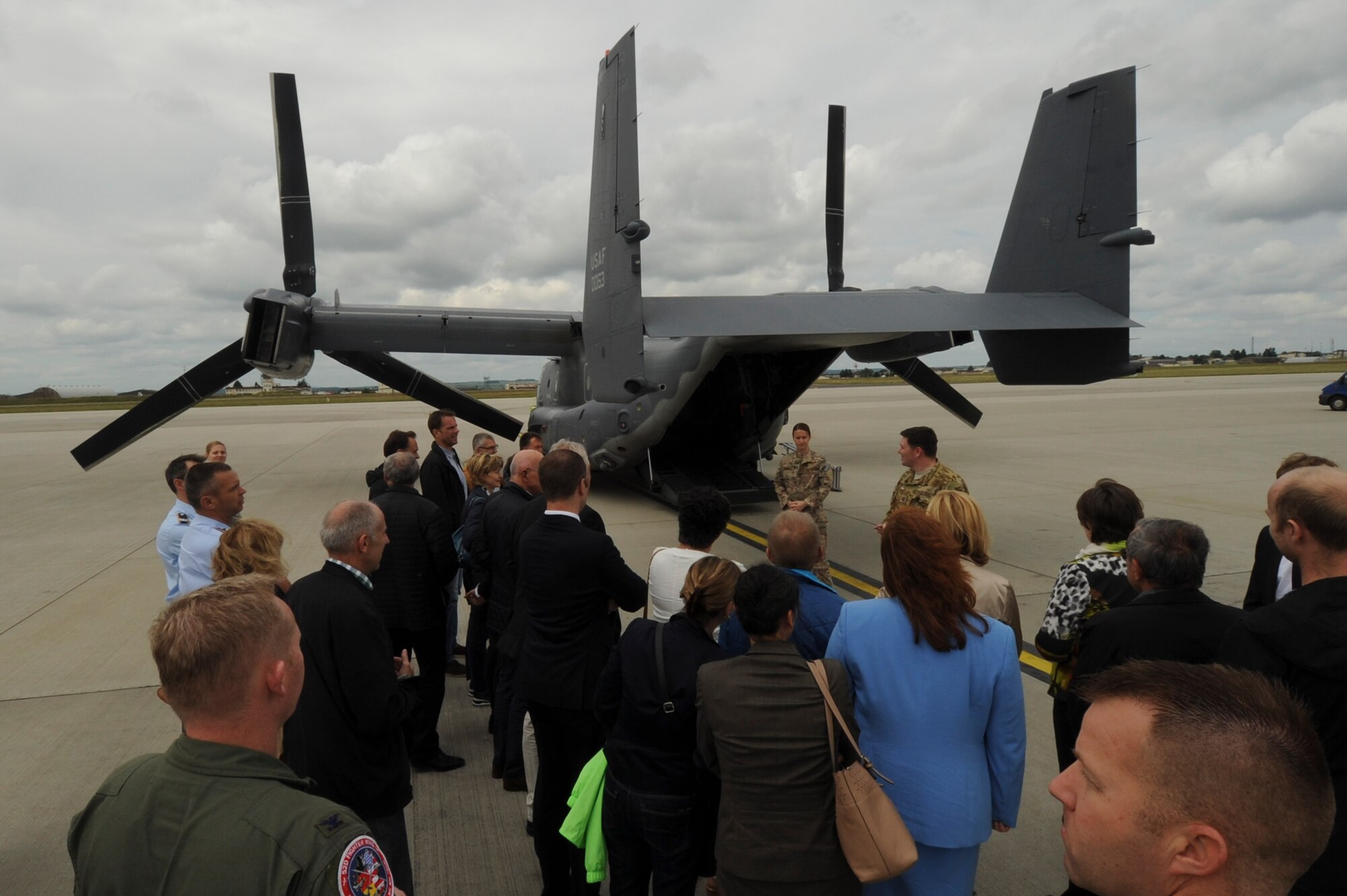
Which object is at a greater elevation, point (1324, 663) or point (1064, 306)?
point (1064, 306)

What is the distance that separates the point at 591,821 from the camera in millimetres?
2650

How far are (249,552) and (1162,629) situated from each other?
3.32m

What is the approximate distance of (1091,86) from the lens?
20.8 ft

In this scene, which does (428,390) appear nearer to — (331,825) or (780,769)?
(780,769)

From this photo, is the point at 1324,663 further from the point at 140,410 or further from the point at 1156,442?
the point at 1156,442

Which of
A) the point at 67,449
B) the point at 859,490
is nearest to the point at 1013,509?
the point at 859,490

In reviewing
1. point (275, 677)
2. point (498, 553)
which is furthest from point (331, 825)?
point (498, 553)

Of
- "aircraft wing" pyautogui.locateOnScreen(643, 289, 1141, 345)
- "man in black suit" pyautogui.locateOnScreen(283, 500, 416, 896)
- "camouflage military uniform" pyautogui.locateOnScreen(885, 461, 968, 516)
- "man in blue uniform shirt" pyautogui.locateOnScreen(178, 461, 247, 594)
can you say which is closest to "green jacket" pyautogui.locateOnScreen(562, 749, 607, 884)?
"man in black suit" pyautogui.locateOnScreen(283, 500, 416, 896)

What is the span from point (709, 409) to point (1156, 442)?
12.4 metres

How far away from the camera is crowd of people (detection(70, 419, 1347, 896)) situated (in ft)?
3.67

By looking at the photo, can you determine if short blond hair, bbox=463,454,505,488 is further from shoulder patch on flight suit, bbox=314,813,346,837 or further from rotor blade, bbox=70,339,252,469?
rotor blade, bbox=70,339,252,469

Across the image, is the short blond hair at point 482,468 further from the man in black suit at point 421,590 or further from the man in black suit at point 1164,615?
the man in black suit at point 1164,615

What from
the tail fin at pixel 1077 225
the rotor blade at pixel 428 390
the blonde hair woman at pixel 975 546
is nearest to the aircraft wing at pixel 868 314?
the tail fin at pixel 1077 225

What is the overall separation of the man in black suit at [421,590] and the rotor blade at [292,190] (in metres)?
9.65
